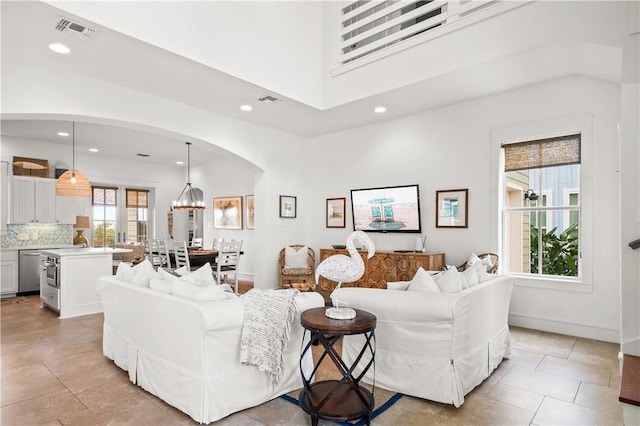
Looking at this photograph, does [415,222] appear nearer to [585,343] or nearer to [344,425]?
[585,343]

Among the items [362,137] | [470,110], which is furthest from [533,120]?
[362,137]

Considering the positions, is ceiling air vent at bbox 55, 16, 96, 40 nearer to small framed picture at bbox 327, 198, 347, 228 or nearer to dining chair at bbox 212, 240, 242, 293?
dining chair at bbox 212, 240, 242, 293

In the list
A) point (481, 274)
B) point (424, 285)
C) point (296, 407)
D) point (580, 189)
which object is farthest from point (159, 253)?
point (580, 189)

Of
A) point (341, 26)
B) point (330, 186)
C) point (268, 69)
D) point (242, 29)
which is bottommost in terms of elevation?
point (330, 186)

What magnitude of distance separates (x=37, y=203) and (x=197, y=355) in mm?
7071

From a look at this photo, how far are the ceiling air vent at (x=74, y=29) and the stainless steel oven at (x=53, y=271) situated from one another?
3.48 m

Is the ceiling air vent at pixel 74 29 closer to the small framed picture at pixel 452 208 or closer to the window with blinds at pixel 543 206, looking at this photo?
the small framed picture at pixel 452 208

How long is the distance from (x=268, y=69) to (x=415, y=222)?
317 centimetres

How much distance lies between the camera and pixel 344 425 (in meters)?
2.50

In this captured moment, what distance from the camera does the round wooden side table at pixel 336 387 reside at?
95.6 inches

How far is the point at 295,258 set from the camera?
6.80m

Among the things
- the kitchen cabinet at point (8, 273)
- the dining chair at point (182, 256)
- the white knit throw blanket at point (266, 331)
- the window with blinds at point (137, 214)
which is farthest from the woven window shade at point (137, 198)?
the white knit throw blanket at point (266, 331)

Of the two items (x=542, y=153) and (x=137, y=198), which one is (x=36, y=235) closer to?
(x=137, y=198)

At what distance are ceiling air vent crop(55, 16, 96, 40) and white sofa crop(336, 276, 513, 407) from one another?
3.34 metres
